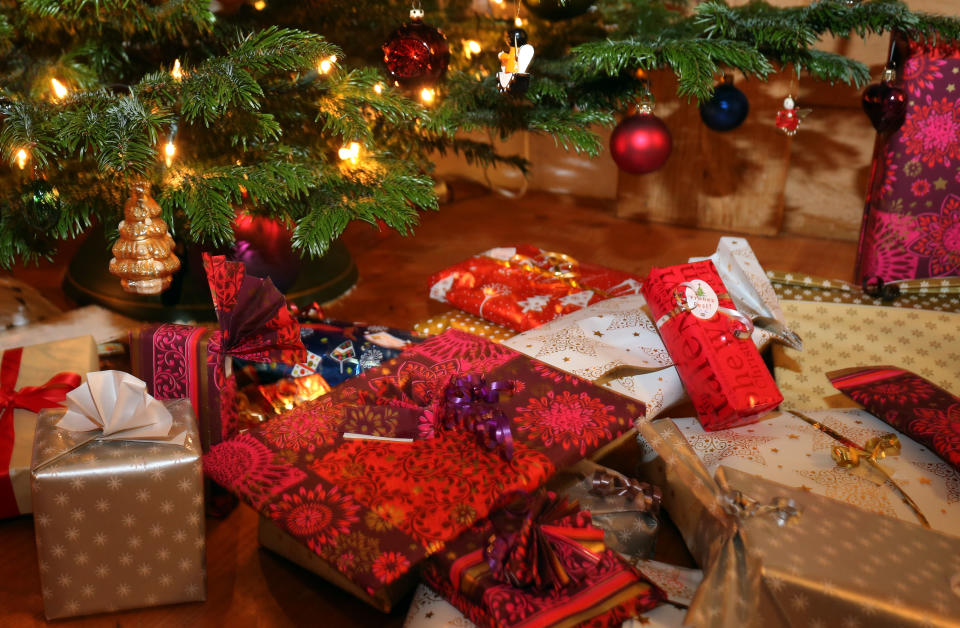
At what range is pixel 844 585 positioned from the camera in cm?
66

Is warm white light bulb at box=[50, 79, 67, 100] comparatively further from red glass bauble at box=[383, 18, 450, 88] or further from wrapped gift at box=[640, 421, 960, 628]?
wrapped gift at box=[640, 421, 960, 628]

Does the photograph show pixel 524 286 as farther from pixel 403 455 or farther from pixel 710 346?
pixel 403 455

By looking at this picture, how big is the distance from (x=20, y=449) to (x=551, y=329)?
669 millimetres

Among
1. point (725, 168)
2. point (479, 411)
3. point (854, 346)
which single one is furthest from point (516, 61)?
point (725, 168)

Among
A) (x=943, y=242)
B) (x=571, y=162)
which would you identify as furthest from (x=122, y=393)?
(x=571, y=162)

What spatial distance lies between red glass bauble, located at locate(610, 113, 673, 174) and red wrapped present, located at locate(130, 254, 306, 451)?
574 mm

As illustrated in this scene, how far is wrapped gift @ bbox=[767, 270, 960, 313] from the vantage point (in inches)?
46.0

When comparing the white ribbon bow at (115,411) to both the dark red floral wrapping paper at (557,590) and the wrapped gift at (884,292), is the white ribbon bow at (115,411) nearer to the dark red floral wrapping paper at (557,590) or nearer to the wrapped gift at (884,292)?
the dark red floral wrapping paper at (557,590)

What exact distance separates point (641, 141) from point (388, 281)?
61 cm

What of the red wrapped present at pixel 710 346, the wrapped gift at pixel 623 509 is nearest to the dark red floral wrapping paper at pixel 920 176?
the red wrapped present at pixel 710 346

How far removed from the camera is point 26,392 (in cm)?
94

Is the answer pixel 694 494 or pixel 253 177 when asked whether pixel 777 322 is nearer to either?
pixel 694 494

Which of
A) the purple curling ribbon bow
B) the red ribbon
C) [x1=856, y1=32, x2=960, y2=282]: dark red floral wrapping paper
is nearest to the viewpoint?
the purple curling ribbon bow

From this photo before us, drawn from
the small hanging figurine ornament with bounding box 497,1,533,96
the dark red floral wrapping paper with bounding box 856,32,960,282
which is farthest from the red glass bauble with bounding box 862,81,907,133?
the small hanging figurine ornament with bounding box 497,1,533,96
